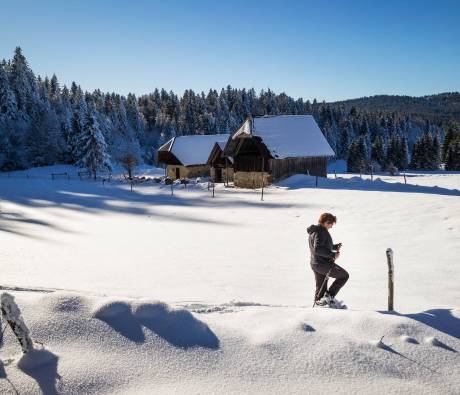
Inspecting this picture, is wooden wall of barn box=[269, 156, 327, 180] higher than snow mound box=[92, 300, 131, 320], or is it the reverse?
wooden wall of barn box=[269, 156, 327, 180]

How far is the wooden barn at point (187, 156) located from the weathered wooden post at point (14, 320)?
43.4 metres

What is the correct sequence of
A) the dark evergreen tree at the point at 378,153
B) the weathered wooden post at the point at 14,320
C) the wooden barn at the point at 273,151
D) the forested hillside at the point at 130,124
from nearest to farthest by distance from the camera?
the weathered wooden post at the point at 14,320 < the wooden barn at the point at 273,151 < the forested hillside at the point at 130,124 < the dark evergreen tree at the point at 378,153

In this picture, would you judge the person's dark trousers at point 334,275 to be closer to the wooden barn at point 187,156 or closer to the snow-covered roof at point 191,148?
the snow-covered roof at point 191,148

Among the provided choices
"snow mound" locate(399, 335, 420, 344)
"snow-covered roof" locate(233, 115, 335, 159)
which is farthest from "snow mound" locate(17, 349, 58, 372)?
"snow-covered roof" locate(233, 115, 335, 159)

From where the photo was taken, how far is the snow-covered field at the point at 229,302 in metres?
3.79

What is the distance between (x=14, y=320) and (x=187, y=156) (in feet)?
146

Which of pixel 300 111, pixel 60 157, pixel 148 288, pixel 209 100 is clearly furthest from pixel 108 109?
pixel 148 288

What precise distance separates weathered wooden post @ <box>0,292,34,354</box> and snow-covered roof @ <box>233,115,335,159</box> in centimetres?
3101

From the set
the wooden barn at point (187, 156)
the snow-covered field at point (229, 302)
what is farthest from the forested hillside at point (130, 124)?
the snow-covered field at point (229, 302)

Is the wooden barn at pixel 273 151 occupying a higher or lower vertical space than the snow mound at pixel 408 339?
higher

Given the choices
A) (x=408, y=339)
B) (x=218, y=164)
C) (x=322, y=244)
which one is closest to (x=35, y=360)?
(x=408, y=339)

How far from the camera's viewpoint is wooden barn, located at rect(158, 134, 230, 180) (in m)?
47.6

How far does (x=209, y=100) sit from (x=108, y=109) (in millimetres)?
33772

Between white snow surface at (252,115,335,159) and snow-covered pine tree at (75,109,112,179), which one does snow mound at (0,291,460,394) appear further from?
snow-covered pine tree at (75,109,112,179)
